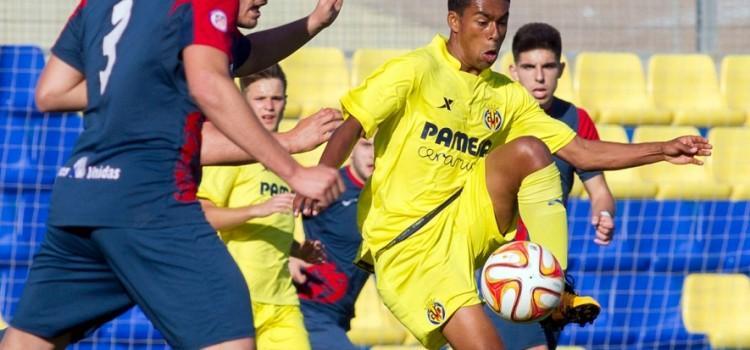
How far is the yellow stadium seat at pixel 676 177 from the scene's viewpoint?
405 inches

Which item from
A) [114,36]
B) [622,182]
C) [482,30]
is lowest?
[622,182]

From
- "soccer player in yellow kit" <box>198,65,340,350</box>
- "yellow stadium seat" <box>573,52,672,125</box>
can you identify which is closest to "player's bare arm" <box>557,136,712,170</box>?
"soccer player in yellow kit" <box>198,65,340,350</box>

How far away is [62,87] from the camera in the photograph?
191 inches

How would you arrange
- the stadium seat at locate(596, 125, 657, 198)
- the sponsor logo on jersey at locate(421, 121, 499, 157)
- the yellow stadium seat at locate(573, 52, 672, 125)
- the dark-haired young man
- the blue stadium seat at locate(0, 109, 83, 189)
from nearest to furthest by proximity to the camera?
1. the sponsor logo on jersey at locate(421, 121, 499, 157)
2. the dark-haired young man
3. the blue stadium seat at locate(0, 109, 83, 189)
4. the stadium seat at locate(596, 125, 657, 198)
5. the yellow stadium seat at locate(573, 52, 672, 125)

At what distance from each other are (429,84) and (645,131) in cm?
472

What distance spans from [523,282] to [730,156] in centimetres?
539

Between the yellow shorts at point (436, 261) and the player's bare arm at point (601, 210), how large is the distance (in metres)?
0.85

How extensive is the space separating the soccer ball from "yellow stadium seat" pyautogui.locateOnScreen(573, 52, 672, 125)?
5.26m

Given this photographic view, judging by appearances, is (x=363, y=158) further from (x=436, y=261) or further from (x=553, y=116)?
(x=436, y=261)

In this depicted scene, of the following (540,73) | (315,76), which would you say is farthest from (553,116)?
(315,76)

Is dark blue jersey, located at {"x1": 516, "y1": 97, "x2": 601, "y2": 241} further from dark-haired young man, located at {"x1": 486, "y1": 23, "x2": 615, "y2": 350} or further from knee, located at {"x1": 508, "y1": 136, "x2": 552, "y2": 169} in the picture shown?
knee, located at {"x1": 508, "y1": 136, "x2": 552, "y2": 169}

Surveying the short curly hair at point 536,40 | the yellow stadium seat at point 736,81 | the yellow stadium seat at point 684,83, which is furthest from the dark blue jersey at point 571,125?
the yellow stadium seat at point 736,81

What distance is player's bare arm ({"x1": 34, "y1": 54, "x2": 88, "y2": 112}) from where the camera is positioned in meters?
4.83

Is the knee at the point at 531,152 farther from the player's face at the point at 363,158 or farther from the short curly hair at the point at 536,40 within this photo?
the player's face at the point at 363,158
